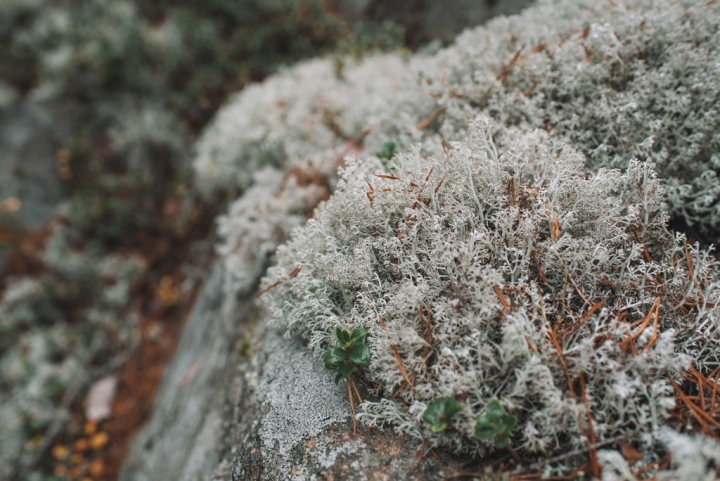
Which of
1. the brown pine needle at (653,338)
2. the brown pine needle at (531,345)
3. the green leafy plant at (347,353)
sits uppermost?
the green leafy plant at (347,353)

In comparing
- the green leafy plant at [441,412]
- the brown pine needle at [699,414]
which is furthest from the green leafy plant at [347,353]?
the brown pine needle at [699,414]

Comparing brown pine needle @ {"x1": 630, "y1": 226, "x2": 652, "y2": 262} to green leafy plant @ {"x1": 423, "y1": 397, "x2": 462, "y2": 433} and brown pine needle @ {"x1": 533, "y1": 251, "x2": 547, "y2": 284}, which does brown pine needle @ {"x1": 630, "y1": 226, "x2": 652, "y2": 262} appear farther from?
green leafy plant @ {"x1": 423, "y1": 397, "x2": 462, "y2": 433}

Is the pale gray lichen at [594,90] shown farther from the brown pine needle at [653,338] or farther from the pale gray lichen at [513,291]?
the brown pine needle at [653,338]

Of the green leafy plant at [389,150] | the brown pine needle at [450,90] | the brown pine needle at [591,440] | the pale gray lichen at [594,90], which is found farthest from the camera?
the brown pine needle at [450,90]

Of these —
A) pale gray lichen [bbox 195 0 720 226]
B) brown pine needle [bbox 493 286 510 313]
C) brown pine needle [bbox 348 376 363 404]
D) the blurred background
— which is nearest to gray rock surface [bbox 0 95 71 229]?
the blurred background

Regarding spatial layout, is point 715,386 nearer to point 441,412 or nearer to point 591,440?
point 591,440

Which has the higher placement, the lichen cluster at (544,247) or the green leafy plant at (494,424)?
the lichen cluster at (544,247)

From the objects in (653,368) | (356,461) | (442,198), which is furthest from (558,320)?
(356,461)
